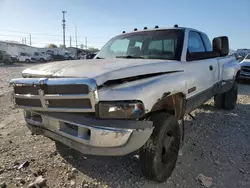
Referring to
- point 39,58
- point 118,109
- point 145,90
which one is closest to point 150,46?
point 145,90

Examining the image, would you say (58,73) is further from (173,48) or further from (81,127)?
(173,48)

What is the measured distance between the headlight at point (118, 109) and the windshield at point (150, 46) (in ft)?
4.55

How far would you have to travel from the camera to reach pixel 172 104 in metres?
2.97

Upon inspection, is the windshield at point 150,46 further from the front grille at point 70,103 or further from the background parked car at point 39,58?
the background parked car at point 39,58

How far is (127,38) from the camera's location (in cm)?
407

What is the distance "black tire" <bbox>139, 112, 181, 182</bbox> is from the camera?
248 centimetres

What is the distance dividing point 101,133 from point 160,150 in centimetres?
82

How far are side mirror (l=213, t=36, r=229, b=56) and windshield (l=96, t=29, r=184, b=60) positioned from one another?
0.73 m

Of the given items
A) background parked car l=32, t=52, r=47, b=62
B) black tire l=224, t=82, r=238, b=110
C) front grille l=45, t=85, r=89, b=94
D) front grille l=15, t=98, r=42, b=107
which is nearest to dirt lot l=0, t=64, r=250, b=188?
front grille l=15, t=98, r=42, b=107

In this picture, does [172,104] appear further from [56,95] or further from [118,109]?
[56,95]

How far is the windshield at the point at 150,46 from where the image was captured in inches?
132

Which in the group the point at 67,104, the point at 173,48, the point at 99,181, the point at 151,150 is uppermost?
the point at 173,48

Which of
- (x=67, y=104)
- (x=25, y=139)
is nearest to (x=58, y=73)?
(x=67, y=104)

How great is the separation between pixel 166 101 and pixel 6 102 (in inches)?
233
